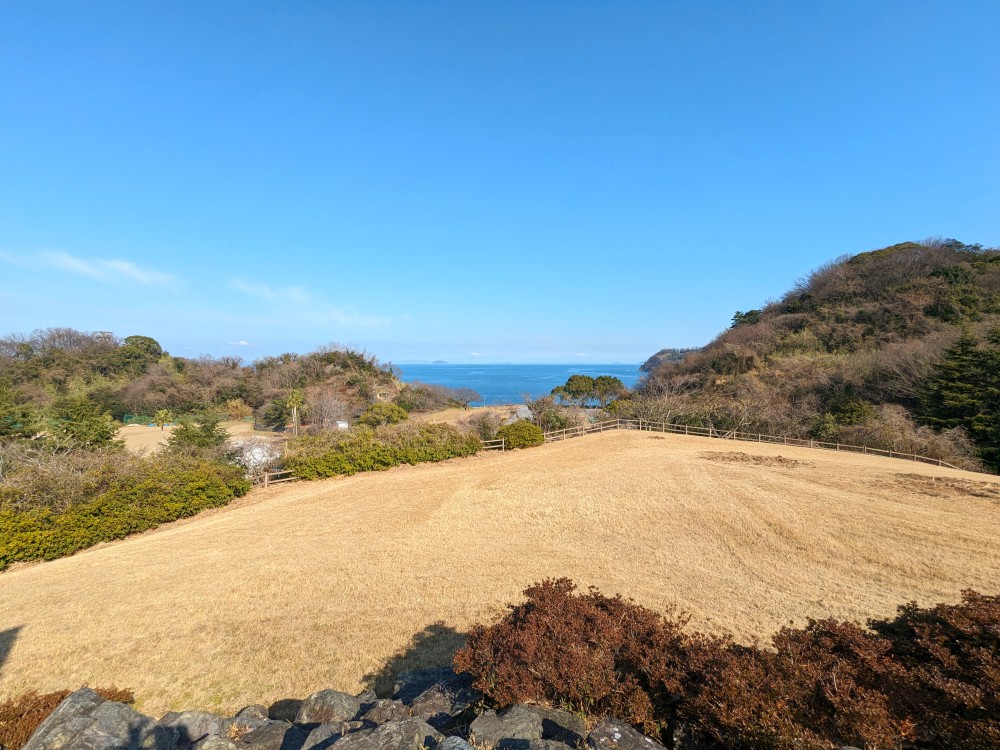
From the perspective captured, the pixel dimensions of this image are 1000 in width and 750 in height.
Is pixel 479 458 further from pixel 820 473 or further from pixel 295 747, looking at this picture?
pixel 295 747

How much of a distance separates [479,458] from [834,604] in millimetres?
17138

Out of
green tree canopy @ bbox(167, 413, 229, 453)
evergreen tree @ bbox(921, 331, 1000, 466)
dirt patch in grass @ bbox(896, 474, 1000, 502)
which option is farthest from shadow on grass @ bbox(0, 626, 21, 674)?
evergreen tree @ bbox(921, 331, 1000, 466)

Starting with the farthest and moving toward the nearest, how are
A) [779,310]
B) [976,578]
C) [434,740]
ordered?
[779,310], [976,578], [434,740]

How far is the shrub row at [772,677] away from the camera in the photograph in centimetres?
275

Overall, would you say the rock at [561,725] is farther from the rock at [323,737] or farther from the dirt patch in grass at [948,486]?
the dirt patch in grass at [948,486]

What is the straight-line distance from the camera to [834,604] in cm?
798

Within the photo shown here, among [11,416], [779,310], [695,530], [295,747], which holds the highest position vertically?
[779,310]

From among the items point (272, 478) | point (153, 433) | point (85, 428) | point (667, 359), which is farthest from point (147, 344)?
point (667, 359)

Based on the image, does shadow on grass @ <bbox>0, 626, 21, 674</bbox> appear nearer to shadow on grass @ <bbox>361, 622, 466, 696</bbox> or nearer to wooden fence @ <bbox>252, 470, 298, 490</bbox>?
shadow on grass @ <bbox>361, 622, 466, 696</bbox>

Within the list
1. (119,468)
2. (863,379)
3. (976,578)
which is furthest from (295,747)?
(863,379)

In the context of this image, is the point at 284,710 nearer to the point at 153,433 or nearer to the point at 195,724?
the point at 195,724

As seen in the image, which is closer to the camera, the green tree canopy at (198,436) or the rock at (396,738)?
the rock at (396,738)

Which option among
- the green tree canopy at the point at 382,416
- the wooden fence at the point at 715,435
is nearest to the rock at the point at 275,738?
the wooden fence at the point at 715,435

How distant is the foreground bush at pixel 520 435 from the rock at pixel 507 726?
21750 millimetres
